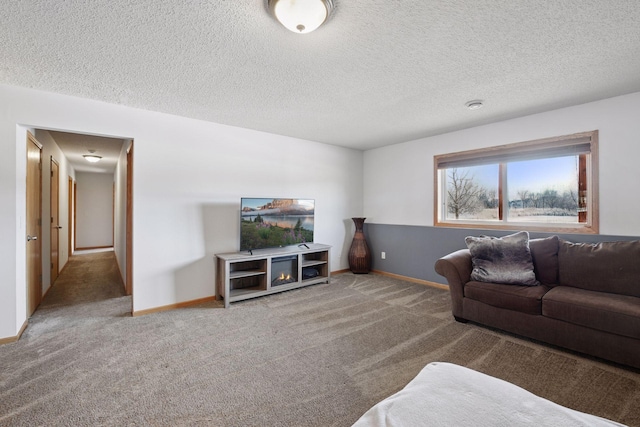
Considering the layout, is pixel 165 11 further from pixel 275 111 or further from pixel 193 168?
pixel 193 168

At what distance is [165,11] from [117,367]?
2.52 metres

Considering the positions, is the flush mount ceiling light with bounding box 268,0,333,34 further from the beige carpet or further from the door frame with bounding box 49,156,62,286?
the door frame with bounding box 49,156,62,286

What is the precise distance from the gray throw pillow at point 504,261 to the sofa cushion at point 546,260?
13 cm

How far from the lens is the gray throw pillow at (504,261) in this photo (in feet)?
9.12

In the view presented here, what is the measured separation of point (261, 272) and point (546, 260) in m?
3.29

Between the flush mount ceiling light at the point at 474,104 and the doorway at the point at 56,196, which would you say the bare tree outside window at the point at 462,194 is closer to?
the flush mount ceiling light at the point at 474,104

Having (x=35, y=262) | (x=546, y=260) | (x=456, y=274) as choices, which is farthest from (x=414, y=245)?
(x=35, y=262)

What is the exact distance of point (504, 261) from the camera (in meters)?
2.85

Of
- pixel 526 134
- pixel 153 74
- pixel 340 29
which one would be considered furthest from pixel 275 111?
pixel 526 134

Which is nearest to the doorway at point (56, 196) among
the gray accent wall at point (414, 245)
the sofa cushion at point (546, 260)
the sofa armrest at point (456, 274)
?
the sofa armrest at point (456, 274)

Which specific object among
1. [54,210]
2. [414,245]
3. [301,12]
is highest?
[301,12]

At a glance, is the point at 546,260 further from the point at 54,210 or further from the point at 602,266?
the point at 54,210

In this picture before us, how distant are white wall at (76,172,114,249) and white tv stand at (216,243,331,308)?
7.07 meters

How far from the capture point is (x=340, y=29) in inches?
70.7
